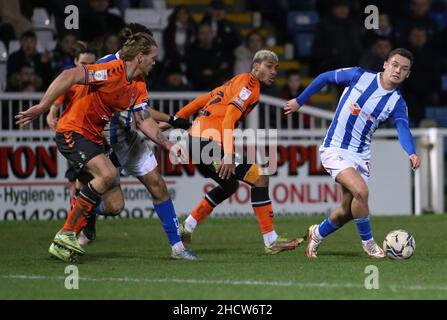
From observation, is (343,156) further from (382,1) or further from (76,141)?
(382,1)

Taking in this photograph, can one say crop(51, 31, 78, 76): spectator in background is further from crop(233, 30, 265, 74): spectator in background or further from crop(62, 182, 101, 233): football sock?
crop(62, 182, 101, 233): football sock

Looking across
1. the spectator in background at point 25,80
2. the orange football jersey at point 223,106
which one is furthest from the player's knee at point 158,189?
the spectator in background at point 25,80

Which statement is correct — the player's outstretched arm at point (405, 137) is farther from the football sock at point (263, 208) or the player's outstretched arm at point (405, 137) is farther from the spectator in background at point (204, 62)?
the spectator in background at point (204, 62)

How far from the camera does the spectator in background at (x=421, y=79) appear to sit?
18.3 metres

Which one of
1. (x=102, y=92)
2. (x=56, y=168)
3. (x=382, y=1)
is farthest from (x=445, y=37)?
(x=102, y=92)

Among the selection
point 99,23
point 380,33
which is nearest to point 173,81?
point 99,23

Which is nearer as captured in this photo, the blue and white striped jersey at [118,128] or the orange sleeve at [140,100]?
the orange sleeve at [140,100]

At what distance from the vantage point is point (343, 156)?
34.2 ft

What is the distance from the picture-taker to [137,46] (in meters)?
9.98

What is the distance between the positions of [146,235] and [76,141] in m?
3.40

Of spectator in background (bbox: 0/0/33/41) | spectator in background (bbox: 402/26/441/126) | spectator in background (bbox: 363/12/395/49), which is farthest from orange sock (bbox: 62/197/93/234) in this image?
spectator in background (bbox: 363/12/395/49)

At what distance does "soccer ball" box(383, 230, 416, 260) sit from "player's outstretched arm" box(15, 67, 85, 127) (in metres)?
3.03

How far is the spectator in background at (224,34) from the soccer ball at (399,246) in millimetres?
7683

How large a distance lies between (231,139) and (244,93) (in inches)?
21.0
